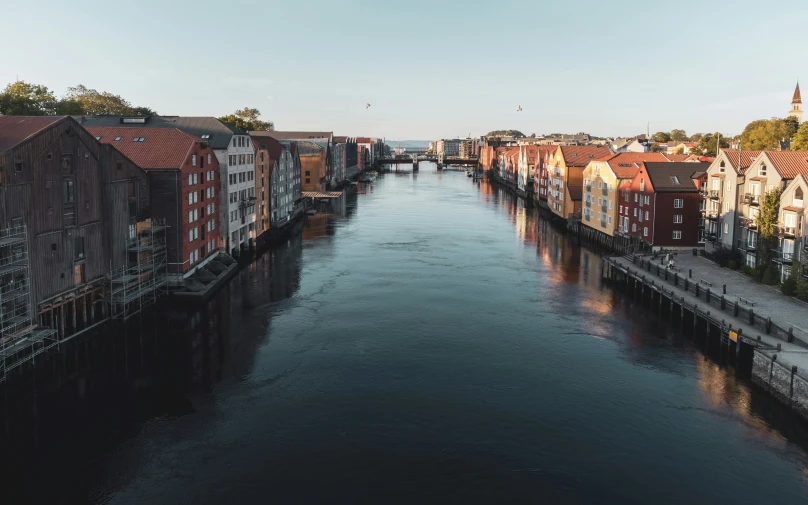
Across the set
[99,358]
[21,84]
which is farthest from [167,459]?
[21,84]

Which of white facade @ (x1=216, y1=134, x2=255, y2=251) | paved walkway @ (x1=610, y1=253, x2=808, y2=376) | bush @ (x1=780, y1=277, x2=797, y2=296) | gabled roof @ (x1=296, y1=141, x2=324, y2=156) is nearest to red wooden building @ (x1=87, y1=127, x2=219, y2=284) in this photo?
white facade @ (x1=216, y1=134, x2=255, y2=251)

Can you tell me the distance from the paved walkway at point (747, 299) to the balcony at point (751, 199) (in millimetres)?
6227

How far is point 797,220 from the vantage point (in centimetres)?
4747

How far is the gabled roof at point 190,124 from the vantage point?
218 ft

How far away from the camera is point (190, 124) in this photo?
7150 cm

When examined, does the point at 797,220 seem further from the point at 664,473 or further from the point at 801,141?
the point at 801,141

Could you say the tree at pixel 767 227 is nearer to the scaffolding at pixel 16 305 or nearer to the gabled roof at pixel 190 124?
the gabled roof at pixel 190 124

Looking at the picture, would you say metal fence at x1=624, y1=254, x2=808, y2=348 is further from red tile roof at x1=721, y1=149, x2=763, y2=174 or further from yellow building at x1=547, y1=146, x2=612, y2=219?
yellow building at x1=547, y1=146, x2=612, y2=219

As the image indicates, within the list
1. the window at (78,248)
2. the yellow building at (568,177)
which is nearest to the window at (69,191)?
the window at (78,248)

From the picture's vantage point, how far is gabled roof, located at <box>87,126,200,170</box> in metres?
50.6

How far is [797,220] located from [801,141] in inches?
2016

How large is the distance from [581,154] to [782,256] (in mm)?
63070

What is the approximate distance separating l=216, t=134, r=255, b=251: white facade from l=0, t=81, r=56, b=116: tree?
35.3 m

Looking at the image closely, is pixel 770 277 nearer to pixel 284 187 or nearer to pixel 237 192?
pixel 237 192
